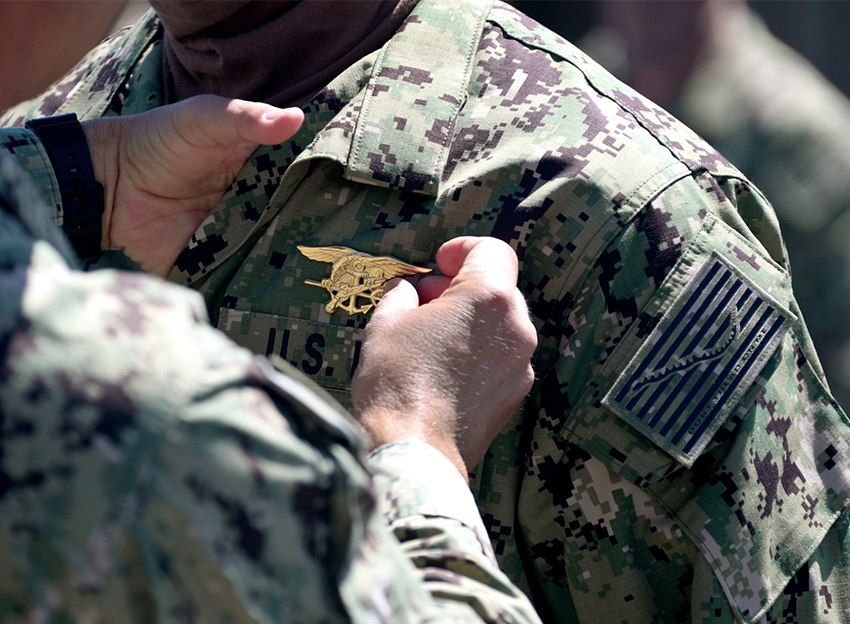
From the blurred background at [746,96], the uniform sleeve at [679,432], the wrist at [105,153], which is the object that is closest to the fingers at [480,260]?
the uniform sleeve at [679,432]

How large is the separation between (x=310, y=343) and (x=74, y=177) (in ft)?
2.13

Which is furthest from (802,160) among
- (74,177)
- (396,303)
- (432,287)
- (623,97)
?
(74,177)

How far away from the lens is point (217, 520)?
63cm

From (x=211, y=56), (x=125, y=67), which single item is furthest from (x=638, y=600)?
(x=125, y=67)

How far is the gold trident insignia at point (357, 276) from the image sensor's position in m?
1.44

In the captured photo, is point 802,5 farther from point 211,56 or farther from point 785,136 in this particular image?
point 211,56

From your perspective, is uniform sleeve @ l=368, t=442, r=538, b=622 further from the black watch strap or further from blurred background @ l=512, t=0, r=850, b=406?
blurred background @ l=512, t=0, r=850, b=406

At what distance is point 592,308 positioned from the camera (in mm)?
1371

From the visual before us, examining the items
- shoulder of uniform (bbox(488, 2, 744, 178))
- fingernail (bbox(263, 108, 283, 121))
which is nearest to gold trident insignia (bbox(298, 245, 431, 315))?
fingernail (bbox(263, 108, 283, 121))

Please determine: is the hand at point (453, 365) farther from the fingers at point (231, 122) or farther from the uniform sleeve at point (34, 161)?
the uniform sleeve at point (34, 161)

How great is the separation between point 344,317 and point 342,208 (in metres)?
0.23

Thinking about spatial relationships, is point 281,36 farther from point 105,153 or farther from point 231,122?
point 105,153

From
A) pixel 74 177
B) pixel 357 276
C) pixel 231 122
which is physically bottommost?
pixel 74 177

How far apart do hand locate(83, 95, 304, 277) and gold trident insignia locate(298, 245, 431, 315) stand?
299 millimetres
